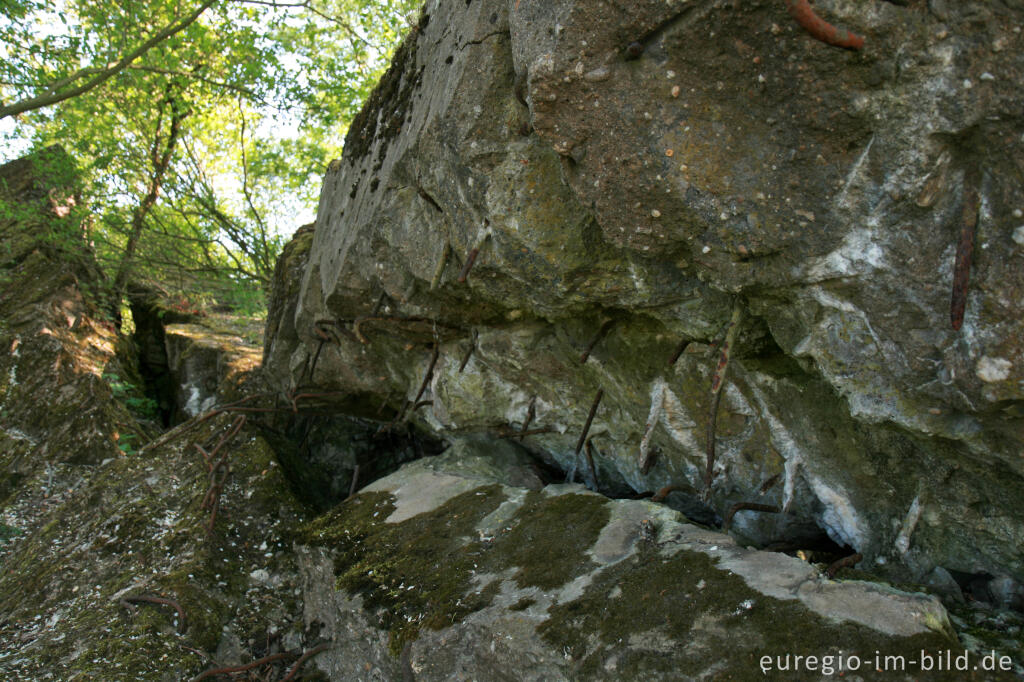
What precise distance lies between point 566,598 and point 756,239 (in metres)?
1.03

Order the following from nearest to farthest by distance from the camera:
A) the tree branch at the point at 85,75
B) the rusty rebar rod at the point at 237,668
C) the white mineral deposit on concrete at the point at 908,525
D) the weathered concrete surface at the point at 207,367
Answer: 1. the white mineral deposit on concrete at the point at 908,525
2. the rusty rebar rod at the point at 237,668
3. the weathered concrete surface at the point at 207,367
4. the tree branch at the point at 85,75

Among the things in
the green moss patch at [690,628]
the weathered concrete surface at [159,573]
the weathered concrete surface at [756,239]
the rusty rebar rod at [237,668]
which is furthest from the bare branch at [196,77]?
the green moss patch at [690,628]

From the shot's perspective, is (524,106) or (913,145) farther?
(524,106)

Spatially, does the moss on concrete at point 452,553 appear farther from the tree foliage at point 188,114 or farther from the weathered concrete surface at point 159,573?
the tree foliage at point 188,114

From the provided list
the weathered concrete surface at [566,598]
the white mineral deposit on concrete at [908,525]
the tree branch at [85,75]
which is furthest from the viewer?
the tree branch at [85,75]

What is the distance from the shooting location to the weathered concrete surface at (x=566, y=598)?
1.41 m

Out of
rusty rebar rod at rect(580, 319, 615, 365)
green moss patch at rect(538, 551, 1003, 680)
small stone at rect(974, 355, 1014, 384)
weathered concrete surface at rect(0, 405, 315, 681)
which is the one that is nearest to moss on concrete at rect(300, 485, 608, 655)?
green moss patch at rect(538, 551, 1003, 680)

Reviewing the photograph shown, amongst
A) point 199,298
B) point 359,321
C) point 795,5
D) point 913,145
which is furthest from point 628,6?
point 199,298

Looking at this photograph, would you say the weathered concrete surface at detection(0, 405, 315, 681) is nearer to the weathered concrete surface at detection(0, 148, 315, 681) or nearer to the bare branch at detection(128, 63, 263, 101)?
the weathered concrete surface at detection(0, 148, 315, 681)

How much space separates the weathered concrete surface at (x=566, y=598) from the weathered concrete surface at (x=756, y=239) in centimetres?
41

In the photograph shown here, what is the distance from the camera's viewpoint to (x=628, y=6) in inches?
60.6

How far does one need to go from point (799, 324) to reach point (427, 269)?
1.41 metres

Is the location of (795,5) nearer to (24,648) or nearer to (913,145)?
(913,145)

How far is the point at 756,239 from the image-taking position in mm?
1591
